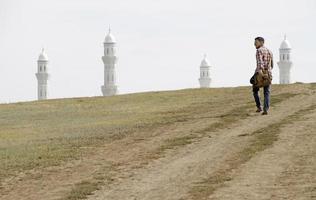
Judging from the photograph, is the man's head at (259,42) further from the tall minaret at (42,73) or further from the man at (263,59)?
the tall minaret at (42,73)

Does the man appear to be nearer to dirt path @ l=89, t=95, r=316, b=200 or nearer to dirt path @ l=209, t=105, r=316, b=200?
dirt path @ l=89, t=95, r=316, b=200

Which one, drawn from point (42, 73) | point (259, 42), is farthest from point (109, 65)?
point (259, 42)

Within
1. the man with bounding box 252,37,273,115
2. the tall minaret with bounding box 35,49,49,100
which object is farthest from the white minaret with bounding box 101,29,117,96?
the man with bounding box 252,37,273,115

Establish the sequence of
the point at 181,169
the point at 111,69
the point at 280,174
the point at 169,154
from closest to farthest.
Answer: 1. the point at 280,174
2. the point at 181,169
3. the point at 169,154
4. the point at 111,69

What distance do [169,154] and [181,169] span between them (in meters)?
1.91

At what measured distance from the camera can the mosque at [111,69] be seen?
12875 centimetres

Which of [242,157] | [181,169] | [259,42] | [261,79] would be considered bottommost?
[181,169]

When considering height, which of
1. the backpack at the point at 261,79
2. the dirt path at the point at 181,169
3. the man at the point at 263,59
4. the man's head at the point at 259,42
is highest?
the man's head at the point at 259,42

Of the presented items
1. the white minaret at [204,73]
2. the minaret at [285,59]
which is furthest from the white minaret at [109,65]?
the minaret at [285,59]

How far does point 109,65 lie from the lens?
5162 inches

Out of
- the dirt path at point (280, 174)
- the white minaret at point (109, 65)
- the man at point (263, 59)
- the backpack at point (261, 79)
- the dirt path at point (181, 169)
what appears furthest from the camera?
the white minaret at point (109, 65)

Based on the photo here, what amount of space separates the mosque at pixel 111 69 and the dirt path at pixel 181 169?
11080 cm

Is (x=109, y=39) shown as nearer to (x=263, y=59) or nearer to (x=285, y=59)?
(x=285, y=59)

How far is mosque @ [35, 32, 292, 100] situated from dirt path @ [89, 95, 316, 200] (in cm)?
11080
